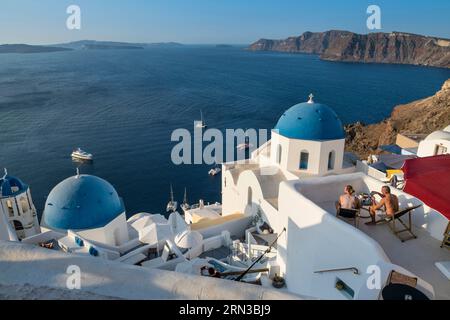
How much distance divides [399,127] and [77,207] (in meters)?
43.1

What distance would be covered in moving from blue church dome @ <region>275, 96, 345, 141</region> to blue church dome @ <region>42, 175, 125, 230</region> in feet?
28.6

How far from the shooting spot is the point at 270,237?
A: 51.5ft

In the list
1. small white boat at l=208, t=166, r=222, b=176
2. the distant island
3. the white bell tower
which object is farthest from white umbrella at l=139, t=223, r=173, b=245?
the distant island

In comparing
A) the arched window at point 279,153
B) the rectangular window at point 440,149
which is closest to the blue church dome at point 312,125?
the arched window at point 279,153

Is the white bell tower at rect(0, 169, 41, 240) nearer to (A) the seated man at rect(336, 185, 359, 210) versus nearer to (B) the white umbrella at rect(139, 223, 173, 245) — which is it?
(B) the white umbrella at rect(139, 223, 173, 245)

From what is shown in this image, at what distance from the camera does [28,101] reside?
7031cm

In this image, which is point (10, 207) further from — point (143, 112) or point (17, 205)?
point (143, 112)

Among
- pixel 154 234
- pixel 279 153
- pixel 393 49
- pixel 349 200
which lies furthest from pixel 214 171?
pixel 393 49

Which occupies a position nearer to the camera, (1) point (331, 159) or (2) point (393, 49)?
(1) point (331, 159)

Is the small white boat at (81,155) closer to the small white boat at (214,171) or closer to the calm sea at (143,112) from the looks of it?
the calm sea at (143,112)

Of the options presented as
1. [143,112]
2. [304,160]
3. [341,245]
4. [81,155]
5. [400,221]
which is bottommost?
[81,155]
